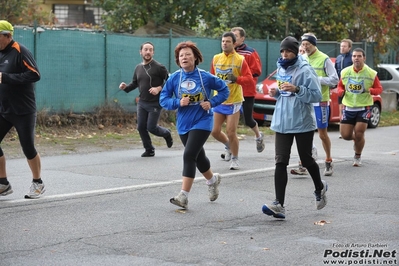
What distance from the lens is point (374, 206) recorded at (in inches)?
360

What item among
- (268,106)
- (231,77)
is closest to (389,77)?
(268,106)

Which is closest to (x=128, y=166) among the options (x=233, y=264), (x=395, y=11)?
(x=233, y=264)

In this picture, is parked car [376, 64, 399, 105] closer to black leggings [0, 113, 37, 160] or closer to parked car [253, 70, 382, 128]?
parked car [253, 70, 382, 128]

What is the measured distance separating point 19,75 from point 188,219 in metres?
2.38

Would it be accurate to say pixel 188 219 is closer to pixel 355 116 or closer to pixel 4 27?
pixel 4 27

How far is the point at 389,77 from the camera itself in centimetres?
2550

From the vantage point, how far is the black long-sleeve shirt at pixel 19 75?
29.0 feet

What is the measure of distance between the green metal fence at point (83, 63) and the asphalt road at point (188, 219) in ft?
14.0

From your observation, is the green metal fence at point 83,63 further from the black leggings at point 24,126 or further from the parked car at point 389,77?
the parked car at point 389,77

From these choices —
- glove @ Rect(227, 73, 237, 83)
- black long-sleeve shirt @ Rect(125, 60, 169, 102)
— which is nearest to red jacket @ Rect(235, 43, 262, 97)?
glove @ Rect(227, 73, 237, 83)

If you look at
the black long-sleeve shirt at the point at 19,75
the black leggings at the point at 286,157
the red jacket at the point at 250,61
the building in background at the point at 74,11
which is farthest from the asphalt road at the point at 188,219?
the building in background at the point at 74,11

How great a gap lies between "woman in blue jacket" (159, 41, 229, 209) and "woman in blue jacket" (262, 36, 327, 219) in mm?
725

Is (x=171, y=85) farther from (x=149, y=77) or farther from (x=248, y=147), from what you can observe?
(x=248, y=147)

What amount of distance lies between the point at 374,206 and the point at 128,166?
4314 mm
